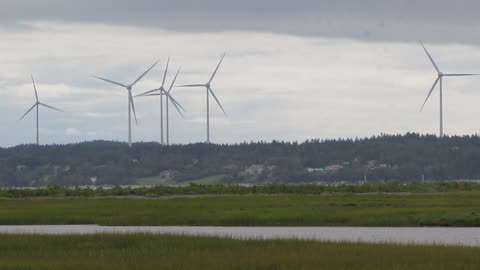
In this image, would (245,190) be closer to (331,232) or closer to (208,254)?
(331,232)

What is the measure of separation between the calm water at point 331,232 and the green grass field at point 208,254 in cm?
402

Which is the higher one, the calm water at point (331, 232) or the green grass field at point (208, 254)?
the green grass field at point (208, 254)

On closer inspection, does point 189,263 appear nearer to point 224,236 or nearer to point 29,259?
point 29,259

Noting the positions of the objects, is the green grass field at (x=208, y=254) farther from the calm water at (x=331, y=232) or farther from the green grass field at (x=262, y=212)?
the green grass field at (x=262, y=212)

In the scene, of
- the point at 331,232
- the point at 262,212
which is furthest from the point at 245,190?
the point at 331,232

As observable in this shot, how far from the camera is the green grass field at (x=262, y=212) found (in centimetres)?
6400

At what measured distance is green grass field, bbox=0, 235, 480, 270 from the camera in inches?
1570

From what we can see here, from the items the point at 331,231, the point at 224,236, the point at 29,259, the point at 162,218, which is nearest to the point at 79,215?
the point at 162,218

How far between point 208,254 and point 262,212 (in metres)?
25.3

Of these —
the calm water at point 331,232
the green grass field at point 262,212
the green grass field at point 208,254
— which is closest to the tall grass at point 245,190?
the green grass field at point 262,212

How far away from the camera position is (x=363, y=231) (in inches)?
2280

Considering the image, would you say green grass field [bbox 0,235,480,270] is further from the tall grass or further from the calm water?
the tall grass

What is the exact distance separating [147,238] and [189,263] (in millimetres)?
7870

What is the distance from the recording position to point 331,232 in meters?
57.6
